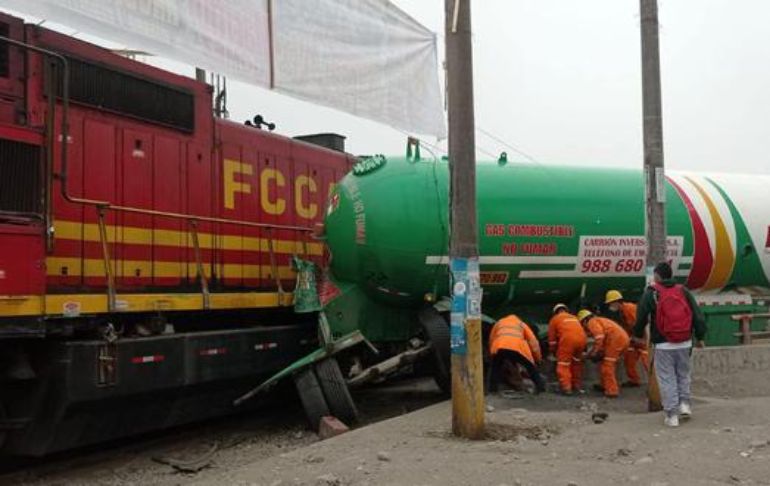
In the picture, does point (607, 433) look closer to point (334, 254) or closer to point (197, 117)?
point (334, 254)

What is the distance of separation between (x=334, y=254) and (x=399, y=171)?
132 cm

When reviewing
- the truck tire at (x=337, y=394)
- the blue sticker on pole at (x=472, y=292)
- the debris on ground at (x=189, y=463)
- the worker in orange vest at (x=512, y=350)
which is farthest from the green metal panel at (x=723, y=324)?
the debris on ground at (x=189, y=463)

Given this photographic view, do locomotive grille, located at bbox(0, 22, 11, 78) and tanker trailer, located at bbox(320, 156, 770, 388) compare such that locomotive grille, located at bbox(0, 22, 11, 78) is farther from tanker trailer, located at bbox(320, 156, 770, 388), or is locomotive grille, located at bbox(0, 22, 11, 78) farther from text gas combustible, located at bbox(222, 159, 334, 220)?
tanker trailer, located at bbox(320, 156, 770, 388)

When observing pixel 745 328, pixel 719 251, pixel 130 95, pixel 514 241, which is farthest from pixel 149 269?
pixel 745 328

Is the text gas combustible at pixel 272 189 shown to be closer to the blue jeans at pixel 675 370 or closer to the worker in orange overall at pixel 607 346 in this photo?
the worker in orange overall at pixel 607 346

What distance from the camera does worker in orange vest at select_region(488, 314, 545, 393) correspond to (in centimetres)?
920

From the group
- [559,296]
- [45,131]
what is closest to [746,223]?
[559,296]

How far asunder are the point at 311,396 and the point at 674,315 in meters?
4.07

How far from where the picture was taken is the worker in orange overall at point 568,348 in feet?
31.6

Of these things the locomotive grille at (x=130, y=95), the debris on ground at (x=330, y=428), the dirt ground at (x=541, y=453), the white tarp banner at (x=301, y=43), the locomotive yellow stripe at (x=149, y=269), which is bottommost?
the debris on ground at (x=330, y=428)

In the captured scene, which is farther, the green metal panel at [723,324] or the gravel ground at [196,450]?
the green metal panel at [723,324]

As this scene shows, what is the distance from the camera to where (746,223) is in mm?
11445

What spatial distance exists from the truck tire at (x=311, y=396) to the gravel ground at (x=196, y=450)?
223mm

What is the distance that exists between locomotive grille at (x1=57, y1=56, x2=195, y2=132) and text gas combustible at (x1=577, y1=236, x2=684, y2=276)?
527 cm
